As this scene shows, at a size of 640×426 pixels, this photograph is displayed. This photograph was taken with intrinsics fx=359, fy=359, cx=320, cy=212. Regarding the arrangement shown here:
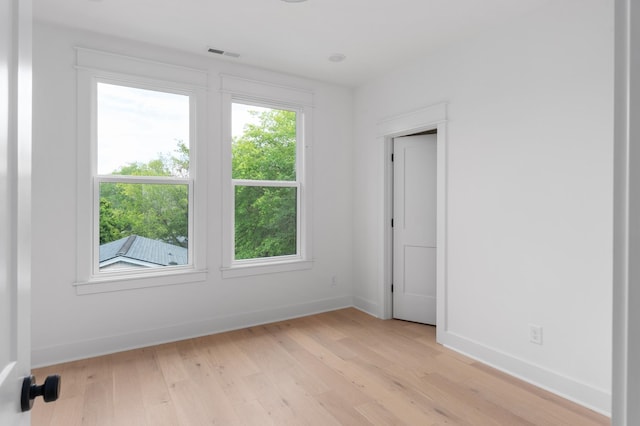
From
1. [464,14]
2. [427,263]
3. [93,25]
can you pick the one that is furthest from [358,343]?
[93,25]

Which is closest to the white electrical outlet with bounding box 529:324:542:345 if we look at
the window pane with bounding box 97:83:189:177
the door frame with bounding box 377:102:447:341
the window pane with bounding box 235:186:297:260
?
the door frame with bounding box 377:102:447:341

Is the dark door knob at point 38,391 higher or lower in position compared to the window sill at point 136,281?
higher

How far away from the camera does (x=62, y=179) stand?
2998 mm

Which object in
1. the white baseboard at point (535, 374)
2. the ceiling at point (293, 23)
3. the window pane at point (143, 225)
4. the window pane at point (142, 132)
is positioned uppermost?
the ceiling at point (293, 23)

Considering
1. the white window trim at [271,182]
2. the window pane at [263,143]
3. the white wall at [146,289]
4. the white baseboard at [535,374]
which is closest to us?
the white baseboard at [535,374]

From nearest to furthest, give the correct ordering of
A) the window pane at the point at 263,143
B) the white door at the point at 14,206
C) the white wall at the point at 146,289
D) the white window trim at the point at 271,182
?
the white door at the point at 14,206 → the white wall at the point at 146,289 → the white window trim at the point at 271,182 → the window pane at the point at 263,143

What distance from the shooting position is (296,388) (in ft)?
8.43

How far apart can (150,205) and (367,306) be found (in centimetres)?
265

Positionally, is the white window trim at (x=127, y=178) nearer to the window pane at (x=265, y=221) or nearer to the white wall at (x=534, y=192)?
the window pane at (x=265, y=221)

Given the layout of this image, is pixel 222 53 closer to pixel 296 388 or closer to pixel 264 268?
pixel 264 268

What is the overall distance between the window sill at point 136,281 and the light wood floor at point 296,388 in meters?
A: 0.57

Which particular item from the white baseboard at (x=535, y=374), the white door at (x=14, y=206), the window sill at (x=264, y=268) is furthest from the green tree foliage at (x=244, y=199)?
the white door at (x=14, y=206)

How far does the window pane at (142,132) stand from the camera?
10.6ft

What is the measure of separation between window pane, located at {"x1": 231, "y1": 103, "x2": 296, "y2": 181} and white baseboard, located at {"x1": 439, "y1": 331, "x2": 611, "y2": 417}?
244cm
